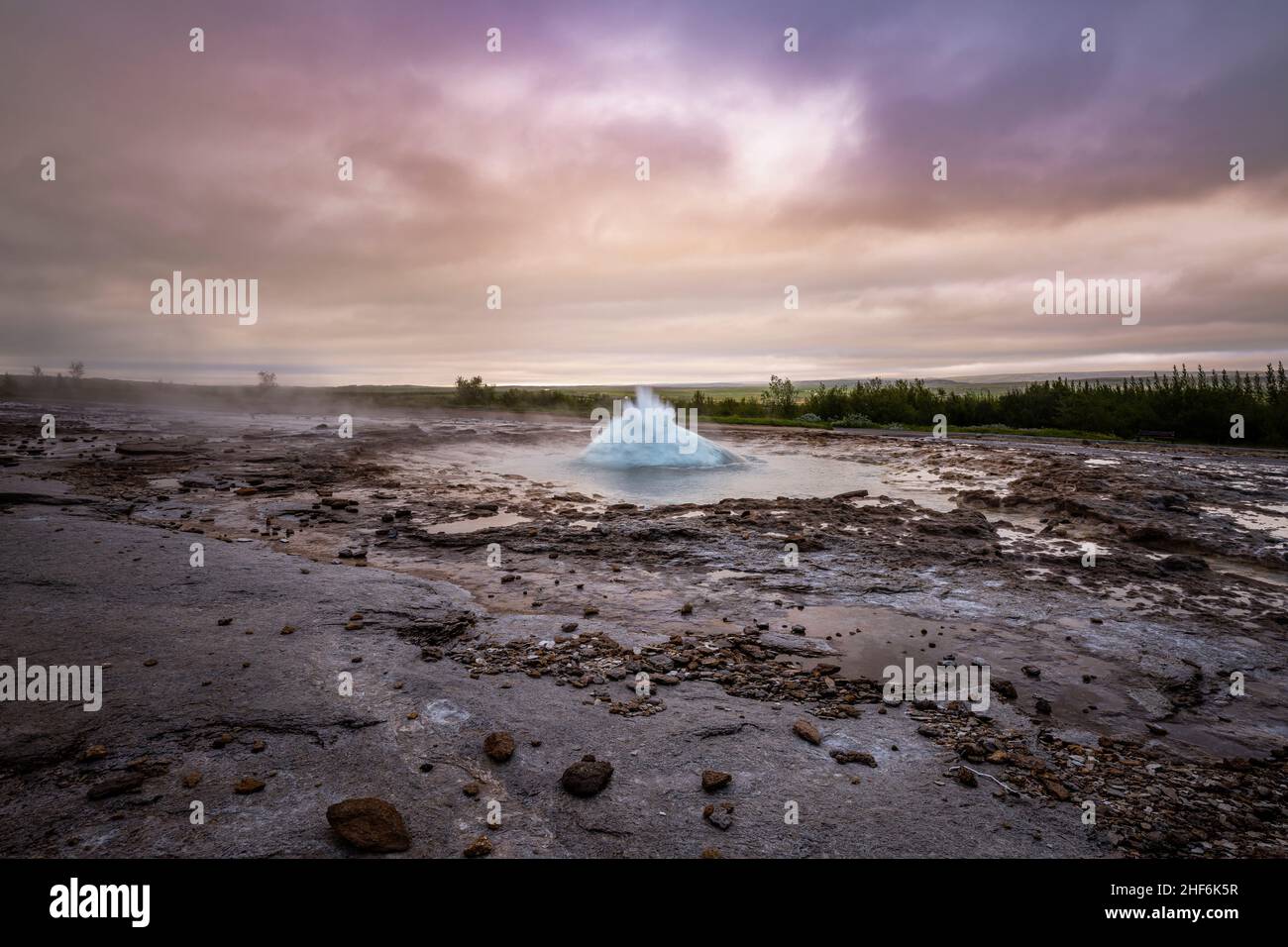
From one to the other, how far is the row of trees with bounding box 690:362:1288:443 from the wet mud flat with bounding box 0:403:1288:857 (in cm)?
2086

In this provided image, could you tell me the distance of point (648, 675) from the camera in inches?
189

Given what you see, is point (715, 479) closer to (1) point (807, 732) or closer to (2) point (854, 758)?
(1) point (807, 732)

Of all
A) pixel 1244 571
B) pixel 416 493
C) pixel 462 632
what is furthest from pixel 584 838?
pixel 416 493

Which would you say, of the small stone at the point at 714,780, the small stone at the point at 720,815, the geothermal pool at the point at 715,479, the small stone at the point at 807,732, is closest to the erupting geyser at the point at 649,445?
the geothermal pool at the point at 715,479

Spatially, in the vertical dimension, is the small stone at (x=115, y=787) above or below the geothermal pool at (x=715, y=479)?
below

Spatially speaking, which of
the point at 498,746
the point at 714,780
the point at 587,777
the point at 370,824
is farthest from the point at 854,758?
the point at 370,824

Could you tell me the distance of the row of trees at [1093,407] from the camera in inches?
1007

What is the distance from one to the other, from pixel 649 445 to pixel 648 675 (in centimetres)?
1279

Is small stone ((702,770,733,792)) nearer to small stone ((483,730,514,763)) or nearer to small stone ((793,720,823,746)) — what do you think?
small stone ((793,720,823,746))

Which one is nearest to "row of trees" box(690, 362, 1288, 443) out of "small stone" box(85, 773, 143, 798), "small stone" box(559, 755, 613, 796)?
"small stone" box(559, 755, 613, 796)

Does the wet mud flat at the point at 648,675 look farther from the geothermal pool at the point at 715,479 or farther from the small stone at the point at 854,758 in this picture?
the geothermal pool at the point at 715,479

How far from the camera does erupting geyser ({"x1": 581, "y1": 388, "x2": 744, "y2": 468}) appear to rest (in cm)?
1720

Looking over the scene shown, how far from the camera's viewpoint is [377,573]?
7125 mm

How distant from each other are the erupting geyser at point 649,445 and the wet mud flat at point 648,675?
5.87m
